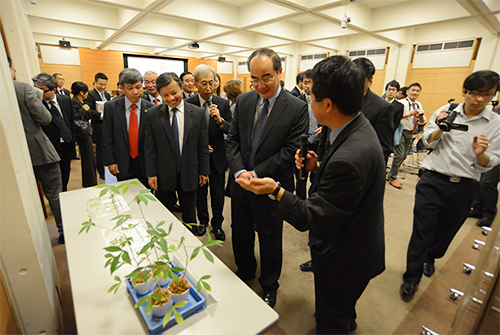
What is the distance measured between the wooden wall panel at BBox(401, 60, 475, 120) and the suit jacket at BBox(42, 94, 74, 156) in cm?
962

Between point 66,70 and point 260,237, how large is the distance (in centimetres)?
1109

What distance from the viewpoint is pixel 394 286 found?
2154 mm

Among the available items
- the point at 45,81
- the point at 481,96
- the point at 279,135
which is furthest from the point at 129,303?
the point at 45,81

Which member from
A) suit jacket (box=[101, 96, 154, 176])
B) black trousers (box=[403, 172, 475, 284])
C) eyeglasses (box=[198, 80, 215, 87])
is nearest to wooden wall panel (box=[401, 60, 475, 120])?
black trousers (box=[403, 172, 475, 284])

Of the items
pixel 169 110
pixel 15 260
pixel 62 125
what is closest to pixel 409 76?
pixel 169 110

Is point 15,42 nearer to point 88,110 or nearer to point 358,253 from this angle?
point 88,110

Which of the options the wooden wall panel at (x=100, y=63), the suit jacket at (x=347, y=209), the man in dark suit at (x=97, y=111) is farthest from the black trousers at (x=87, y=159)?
the wooden wall panel at (x=100, y=63)

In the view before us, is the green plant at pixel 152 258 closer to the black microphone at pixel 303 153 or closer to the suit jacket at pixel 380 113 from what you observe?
the black microphone at pixel 303 153

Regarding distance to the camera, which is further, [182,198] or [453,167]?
[182,198]

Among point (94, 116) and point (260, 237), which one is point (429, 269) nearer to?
point (260, 237)

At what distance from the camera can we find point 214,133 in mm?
2639

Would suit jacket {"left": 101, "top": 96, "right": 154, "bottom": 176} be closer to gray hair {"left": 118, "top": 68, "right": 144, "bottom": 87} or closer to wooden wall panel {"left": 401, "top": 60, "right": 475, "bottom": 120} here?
gray hair {"left": 118, "top": 68, "right": 144, "bottom": 87}

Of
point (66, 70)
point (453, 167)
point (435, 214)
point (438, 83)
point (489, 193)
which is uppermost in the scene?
point (66, 70)

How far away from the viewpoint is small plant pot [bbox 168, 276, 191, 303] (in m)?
0.93
